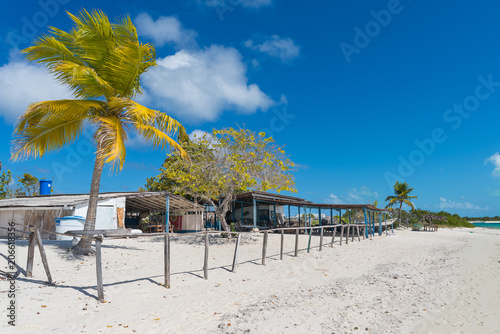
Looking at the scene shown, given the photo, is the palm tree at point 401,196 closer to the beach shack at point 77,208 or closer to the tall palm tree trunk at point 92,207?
the beach shack at point 77,208

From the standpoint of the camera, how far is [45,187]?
25.5 meters

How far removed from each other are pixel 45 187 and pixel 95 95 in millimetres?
19541

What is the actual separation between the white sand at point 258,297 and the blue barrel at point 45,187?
16.2m

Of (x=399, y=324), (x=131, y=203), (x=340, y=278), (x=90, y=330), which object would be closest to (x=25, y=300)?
(x=90, y=330)

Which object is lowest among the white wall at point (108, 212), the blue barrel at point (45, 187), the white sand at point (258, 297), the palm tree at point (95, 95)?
the white sand at point (258, 297)

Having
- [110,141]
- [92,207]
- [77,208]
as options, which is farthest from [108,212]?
[110,141]

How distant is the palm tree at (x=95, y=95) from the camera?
927 centimetres

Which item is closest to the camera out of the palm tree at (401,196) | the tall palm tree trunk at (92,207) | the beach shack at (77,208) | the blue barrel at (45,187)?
the tall palm tree trunk at (92,207)

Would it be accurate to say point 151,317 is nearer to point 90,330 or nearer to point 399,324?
point 90,330

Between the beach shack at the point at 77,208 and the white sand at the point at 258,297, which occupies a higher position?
the beach shack at the point at 77,208

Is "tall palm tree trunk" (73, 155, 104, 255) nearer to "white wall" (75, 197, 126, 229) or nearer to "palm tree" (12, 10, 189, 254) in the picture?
"palm tree" (12, 10, 189, 254)

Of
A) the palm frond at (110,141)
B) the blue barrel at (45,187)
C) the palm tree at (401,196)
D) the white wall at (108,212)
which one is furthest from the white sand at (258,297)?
the palm tree at (401,196)

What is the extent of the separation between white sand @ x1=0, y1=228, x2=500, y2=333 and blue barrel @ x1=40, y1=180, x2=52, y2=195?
16.2 metres

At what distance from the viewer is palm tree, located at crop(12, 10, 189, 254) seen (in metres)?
9.27
